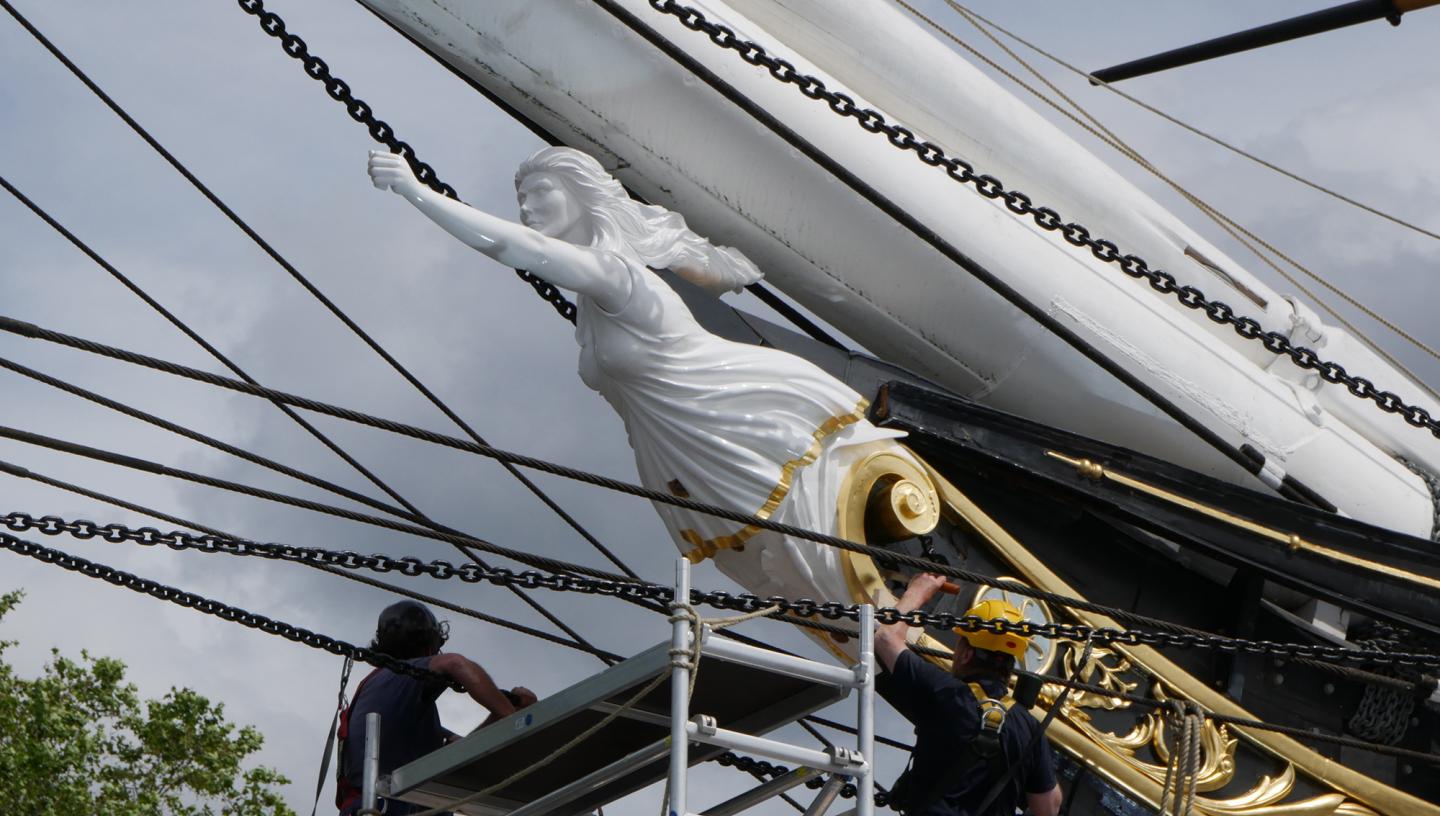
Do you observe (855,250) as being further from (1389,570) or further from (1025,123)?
(1389,570)

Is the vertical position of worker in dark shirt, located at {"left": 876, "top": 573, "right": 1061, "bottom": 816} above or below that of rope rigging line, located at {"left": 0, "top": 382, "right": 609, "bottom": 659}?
below

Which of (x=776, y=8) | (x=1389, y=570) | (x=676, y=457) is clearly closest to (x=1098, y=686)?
(x=1389, y=570)

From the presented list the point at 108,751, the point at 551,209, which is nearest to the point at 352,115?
the point at 551,209

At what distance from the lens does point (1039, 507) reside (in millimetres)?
6098

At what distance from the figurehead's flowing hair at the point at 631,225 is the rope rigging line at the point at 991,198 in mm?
381

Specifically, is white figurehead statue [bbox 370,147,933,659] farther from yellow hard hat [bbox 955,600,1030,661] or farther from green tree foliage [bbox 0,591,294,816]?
green tree foliage [bbox 0,591,294,816]

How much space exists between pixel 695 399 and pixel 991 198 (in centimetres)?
117

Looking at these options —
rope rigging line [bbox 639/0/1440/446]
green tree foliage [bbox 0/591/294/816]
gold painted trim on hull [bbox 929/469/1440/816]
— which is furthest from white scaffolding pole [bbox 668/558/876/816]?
green tree foliage [bbox 0/591/294/816]

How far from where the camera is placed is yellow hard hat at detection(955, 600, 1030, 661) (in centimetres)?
525

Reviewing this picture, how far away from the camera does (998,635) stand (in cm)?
526

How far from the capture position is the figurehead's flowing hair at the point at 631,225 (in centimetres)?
577

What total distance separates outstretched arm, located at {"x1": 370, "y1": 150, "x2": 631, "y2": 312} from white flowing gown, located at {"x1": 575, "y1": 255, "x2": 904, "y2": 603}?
0.24 ft

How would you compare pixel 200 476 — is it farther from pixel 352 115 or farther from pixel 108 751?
pixel 108 751

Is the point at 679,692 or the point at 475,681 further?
the point at 475,681
